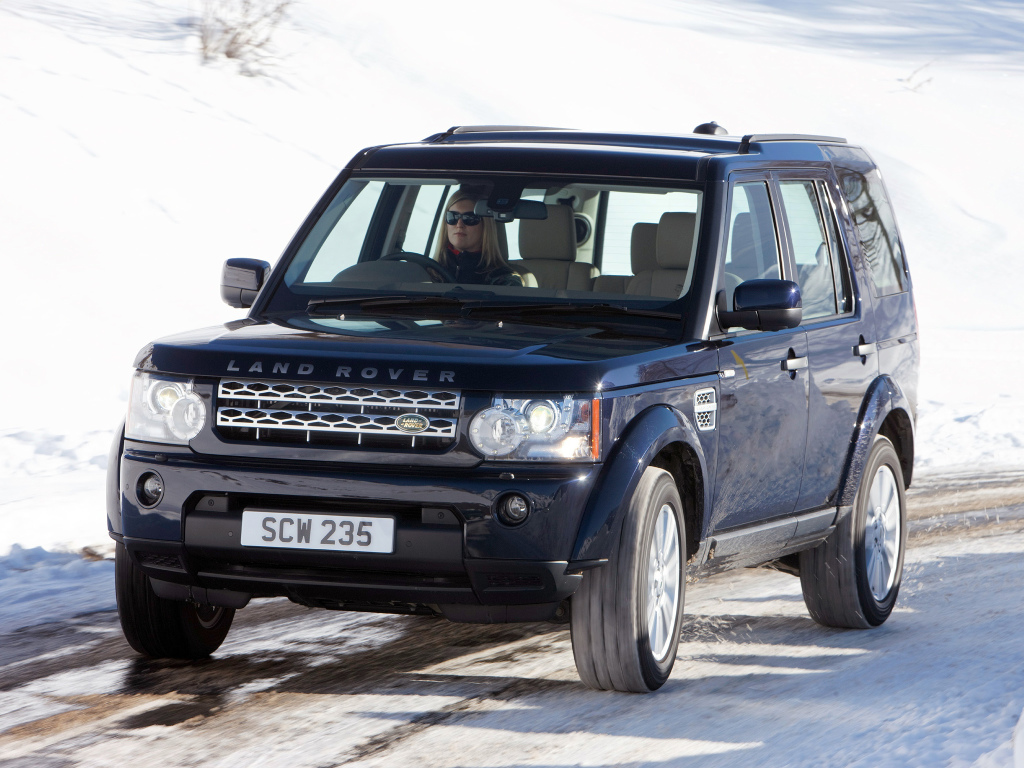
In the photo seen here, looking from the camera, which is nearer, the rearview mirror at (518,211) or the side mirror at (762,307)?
the side mirror at (762,307)

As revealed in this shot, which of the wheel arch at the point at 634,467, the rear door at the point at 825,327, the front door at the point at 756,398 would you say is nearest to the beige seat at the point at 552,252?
the front door at the point at 756,398

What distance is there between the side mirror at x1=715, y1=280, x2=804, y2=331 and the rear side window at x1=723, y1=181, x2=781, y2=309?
0.08 metres

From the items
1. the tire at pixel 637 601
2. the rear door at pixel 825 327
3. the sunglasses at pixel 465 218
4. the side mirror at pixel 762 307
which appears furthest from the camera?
the rear door at pixel 825 327

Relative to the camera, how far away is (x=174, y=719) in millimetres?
4625

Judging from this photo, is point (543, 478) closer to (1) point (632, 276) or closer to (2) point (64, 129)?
(1) point (632, 276)

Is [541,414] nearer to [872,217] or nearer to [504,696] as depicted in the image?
[504,696]

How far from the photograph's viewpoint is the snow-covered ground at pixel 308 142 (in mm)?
11961

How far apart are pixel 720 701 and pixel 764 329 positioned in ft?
4.41

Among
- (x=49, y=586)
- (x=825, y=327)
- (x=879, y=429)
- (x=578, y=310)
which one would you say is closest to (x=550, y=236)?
(x=578, y=310)

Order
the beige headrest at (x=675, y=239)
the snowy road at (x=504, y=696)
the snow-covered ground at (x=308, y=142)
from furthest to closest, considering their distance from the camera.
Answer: the snow-covered ground at (x=308, y=142)
the beige headrest at (x=675, y=239)
the snowy road at (x=504, y=696)

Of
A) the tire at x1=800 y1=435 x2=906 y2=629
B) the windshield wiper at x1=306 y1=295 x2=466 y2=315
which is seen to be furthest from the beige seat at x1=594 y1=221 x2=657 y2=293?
the tire at x1=800 y1=435 x2=906 y2=629

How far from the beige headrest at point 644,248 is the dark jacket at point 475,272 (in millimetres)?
443

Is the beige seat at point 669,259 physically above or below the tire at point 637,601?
above

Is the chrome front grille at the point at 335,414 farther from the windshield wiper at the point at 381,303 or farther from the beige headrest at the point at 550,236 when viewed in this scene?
the beige headrest at the point at 550,236
